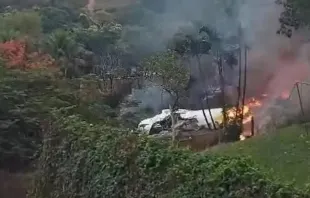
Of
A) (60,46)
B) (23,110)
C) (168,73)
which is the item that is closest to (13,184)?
(23,110)

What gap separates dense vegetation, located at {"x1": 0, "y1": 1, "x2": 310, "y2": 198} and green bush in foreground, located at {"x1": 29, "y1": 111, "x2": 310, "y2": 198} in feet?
0.03

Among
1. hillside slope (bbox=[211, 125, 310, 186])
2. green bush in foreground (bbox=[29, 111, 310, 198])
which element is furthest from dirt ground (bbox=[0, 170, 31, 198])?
hillside slope (bbox=[211, 125, 310, 186])

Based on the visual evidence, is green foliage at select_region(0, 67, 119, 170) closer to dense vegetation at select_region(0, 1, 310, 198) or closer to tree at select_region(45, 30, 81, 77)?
dense vegetation at select_region(0, 1, 310, 198)

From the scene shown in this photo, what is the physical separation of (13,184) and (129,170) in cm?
614

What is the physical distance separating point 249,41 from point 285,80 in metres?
2.78

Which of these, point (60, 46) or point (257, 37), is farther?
point (257, 37)

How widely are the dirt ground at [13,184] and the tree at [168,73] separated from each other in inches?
217

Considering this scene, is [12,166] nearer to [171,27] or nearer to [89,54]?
[89,54]

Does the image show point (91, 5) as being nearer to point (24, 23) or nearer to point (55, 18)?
point (55, 18)

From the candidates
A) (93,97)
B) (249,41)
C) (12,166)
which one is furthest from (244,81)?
(12,166)

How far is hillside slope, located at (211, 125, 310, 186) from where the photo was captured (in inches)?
383

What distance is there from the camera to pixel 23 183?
1211 centimetres

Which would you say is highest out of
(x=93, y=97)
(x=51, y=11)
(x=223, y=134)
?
(x=51, y=11)

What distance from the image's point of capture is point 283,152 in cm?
1146
